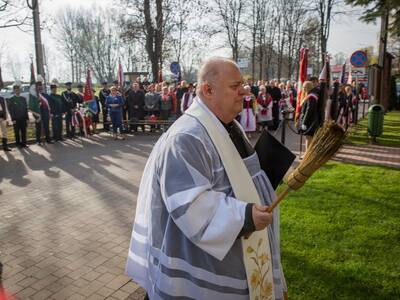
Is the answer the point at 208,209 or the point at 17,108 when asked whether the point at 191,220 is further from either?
the point at 17,108

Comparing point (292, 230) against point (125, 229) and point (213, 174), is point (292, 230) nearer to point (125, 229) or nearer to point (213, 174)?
point (125, 229)

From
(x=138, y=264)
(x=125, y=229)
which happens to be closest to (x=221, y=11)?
(x=125, y=229)

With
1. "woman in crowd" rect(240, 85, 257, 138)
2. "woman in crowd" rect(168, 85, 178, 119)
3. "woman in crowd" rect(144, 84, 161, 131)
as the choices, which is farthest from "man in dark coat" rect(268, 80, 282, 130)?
"woman in crowd" rect(144, 84, 161, 131)

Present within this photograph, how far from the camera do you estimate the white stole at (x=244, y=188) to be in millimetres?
2361

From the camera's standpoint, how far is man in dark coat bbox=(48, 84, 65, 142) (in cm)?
1448

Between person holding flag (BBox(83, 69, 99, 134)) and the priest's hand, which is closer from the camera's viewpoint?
→ the priest's hand

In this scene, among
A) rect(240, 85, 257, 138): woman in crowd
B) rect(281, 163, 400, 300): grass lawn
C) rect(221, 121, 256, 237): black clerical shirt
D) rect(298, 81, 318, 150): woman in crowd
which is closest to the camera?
rect(221, 121, 256, 237): black clerical shirt

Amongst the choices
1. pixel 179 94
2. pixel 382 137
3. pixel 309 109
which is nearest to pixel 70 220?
pixel 309 109

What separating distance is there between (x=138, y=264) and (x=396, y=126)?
1831cm

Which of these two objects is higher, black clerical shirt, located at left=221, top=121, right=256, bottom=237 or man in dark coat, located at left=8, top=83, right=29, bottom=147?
black clerical shirt, located at left=221, top=121, right=256, bottom=237

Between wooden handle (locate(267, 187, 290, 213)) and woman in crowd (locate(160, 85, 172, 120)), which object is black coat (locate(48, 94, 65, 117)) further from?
wooden handle (locate(267, 187, 290, 213))

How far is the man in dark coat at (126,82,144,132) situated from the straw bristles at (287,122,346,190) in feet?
48.1

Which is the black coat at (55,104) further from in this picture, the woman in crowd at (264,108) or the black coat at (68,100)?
the woman in crowd at (264,108)

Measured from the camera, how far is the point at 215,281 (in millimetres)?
2322
